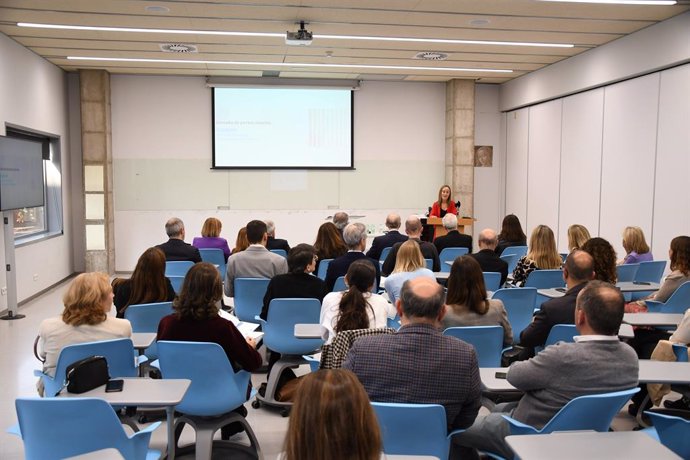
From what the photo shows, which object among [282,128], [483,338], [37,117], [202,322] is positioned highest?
[282,128]

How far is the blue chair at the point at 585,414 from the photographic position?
7.77 ft

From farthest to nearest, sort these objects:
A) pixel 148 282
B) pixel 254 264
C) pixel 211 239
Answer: pixel 211 239, pixel 254 264, pixel 148 282

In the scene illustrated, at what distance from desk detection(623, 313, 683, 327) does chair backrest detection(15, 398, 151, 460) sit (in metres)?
3.20

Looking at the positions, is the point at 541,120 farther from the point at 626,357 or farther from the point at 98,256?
the point at 626,357

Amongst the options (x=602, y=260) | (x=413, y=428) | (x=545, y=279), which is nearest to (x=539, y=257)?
(x=545, y=279)

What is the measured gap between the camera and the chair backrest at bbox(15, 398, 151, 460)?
230 cm

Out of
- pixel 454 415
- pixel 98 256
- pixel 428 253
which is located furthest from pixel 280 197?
pixel 454 415

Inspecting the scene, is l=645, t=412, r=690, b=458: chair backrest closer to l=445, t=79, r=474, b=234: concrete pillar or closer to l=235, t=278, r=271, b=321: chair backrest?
l=235, t=278, r=271, b=321: chair backrest

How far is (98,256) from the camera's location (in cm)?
1130

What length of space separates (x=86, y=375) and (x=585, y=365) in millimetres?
2171

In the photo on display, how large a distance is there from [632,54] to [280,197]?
666 centimetres

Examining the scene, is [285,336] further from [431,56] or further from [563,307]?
[431,56]

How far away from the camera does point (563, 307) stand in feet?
12.6

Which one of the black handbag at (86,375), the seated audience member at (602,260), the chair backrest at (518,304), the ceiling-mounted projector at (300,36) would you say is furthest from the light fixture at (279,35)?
the black handbag at (86,375)
